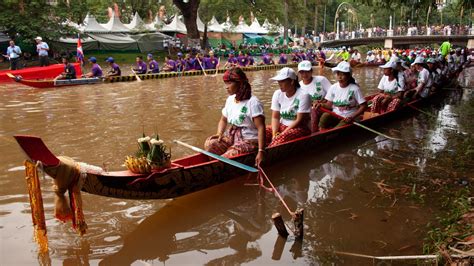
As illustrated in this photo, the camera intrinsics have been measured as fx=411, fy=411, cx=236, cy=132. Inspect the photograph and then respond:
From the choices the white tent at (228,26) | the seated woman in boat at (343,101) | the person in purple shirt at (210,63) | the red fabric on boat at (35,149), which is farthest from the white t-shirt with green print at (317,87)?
the white tent at (228,26)

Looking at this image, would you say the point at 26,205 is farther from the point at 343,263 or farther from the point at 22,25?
the point at 22,25

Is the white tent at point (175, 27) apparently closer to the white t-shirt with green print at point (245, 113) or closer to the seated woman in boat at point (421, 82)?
the seated woman in boat at point (421, 82)

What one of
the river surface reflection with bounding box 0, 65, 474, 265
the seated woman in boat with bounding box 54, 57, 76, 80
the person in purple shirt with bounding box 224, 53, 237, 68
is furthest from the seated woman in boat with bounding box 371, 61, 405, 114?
the person in purple shirt with bounding box 224, 53, 237, 68

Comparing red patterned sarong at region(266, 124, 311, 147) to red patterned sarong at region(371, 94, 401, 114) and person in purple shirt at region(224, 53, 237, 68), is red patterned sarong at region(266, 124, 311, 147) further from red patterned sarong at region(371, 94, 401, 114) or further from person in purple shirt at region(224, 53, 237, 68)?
person in purple shirt at region(224, 53, 237, 68)

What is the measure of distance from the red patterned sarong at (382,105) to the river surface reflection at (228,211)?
1.58 feet

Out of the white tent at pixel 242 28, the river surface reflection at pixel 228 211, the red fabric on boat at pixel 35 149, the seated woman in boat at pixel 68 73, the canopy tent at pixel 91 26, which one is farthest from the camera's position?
the white tent at pixel 242 28

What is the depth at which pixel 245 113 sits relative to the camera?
18.6 ft

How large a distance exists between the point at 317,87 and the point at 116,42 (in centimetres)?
2749

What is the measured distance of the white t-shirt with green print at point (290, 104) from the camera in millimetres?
6531

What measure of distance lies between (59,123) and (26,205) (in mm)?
5500

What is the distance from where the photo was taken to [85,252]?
14.2 feet

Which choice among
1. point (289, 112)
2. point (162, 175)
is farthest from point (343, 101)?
point (162, 175)

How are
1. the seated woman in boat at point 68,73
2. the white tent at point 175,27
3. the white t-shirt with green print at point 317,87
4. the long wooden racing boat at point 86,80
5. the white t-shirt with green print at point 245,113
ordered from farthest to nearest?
the white tent at point 175,27 < the seated woman in boat at point 68,73 < the long wooden racing boat at point 86,80 < the white t-shirt with green print at point 317,87 < the white t-shirt with green print at point 245,113

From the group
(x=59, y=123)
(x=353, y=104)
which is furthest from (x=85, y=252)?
(x=59, y=123)
